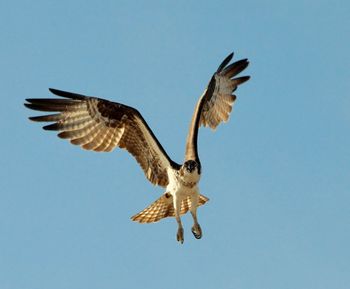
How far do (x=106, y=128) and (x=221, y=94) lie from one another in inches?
125

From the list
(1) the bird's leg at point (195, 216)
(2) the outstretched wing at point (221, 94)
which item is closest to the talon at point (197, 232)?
(1) the bird's leg at point (195, 216)

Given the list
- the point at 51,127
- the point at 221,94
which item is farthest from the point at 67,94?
the point at 221,94

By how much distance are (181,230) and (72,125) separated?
2.68 meters

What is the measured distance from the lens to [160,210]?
16.9 m

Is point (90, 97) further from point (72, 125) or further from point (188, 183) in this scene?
point (188, 183)

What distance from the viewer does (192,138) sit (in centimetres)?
1631

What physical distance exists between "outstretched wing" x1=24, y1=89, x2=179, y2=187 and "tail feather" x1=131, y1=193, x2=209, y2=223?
1.24 ft

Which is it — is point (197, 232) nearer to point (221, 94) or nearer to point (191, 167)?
point (191, 167)

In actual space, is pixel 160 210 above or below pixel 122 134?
below

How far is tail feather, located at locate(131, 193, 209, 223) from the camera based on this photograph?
1670cm

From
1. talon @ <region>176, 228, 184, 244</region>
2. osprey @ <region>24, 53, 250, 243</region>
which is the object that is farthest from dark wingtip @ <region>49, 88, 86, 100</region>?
talon @ <region>176, 228, 184, 244</region>

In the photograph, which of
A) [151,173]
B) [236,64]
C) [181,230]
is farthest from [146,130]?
[236,64]

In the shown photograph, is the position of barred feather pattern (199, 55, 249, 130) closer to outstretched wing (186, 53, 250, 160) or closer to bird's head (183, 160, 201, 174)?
outstretched wing (186, 53, 250, 160)

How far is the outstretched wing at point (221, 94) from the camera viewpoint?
18.8 m
